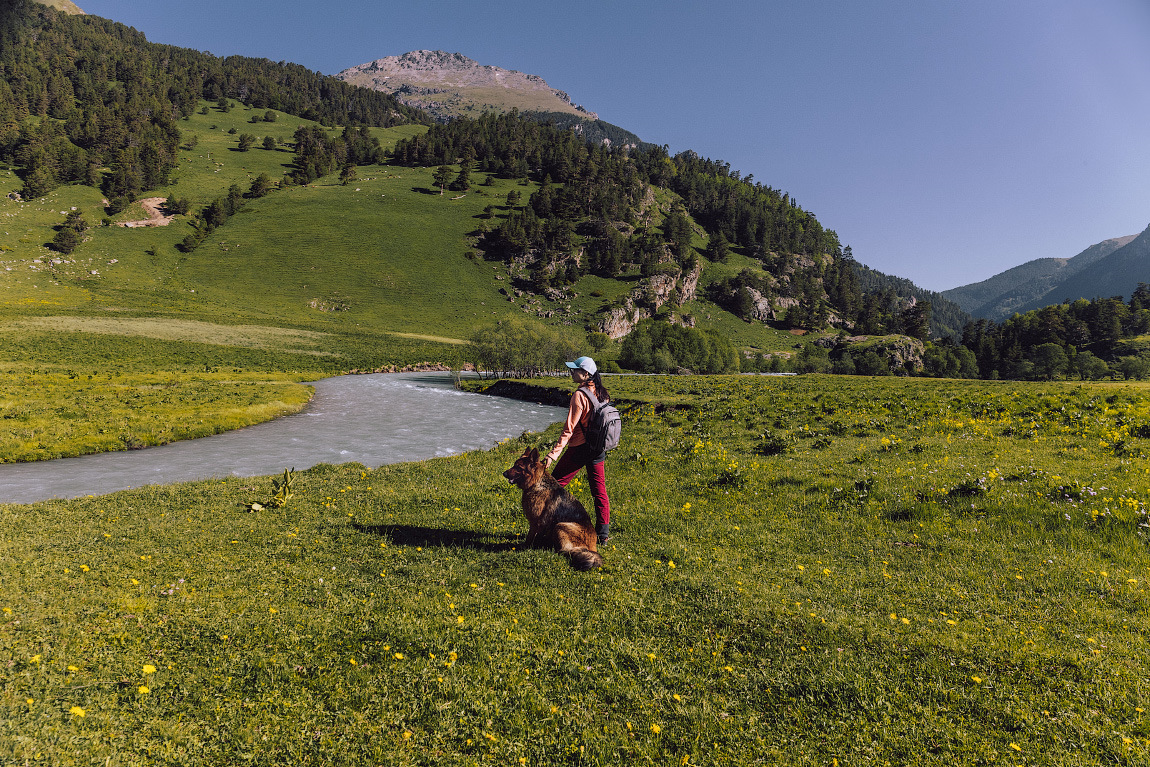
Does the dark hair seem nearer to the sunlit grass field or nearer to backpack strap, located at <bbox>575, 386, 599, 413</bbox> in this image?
backpack strap, located at <bbox>575, 386, 599, 413</bbox>

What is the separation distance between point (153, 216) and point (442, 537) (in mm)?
205633

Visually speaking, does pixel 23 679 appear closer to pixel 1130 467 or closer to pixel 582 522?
pixel 582 522

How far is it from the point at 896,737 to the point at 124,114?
290 meters

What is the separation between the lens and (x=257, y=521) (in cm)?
1192

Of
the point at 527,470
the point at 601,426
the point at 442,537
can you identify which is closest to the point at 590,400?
the point at 601,426

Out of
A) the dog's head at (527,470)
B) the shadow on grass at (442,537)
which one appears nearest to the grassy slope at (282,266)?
the shadow on grass at (442,537)

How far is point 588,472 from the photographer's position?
9.98m

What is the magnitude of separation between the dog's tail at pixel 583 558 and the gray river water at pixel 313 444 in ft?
54.4

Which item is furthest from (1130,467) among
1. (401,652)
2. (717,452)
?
(401,652)

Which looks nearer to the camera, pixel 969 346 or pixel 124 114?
pixel 969 346

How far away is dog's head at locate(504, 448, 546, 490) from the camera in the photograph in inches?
372

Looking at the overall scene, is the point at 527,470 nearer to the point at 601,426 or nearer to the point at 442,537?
the point at 601,426

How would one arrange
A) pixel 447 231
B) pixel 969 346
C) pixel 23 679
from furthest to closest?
1. pixel 447 231
2. pixel 969 346
3. pixel 23 679

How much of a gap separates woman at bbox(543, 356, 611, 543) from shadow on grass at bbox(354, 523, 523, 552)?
1839 millimetres
